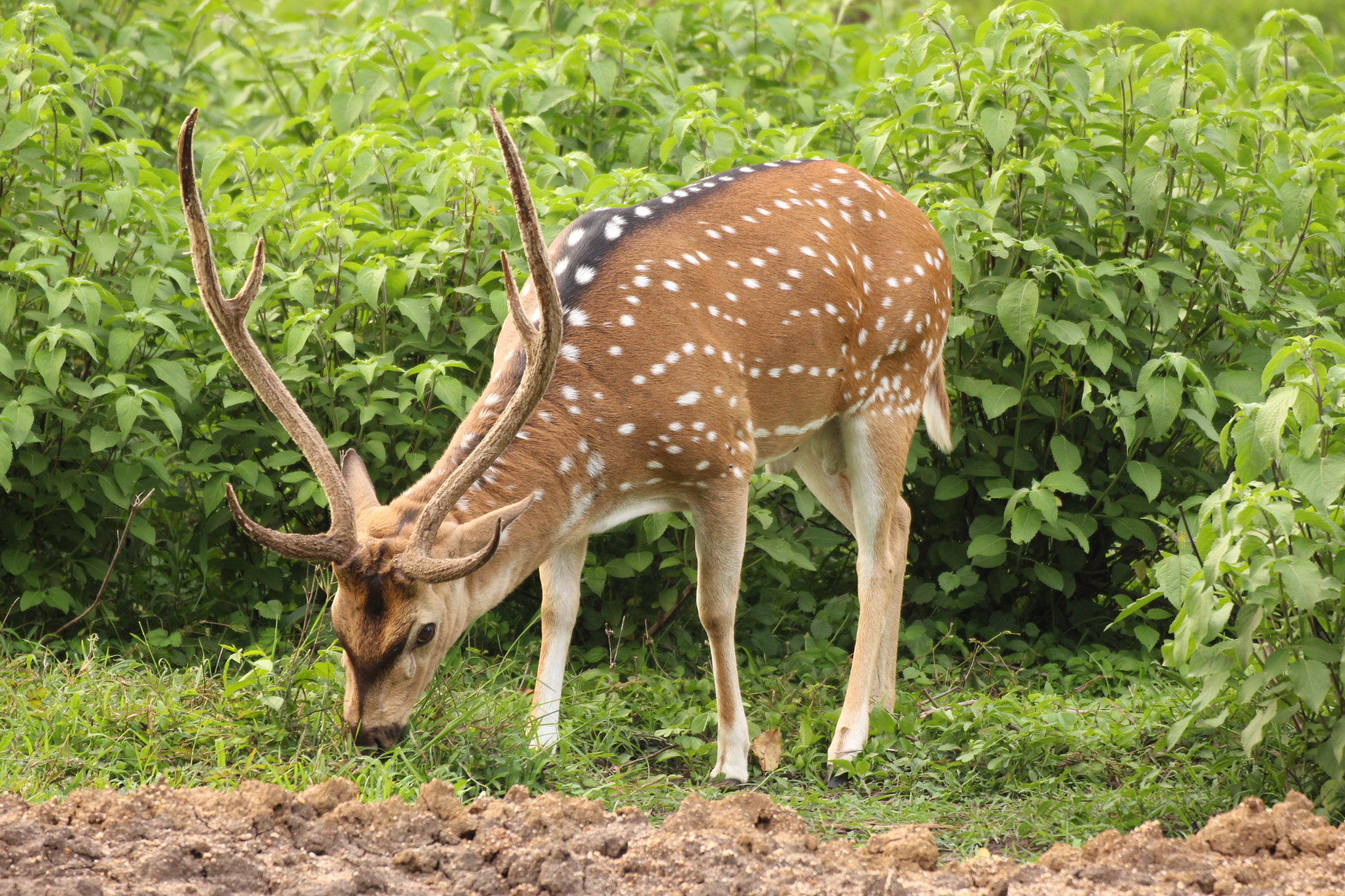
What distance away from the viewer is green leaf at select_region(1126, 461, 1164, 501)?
5.20m

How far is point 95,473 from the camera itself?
5.08m

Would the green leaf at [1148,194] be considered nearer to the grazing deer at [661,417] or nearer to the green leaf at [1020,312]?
the green leaf at [1020,312]

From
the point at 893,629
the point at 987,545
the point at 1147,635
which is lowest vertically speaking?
the point at 1147,635

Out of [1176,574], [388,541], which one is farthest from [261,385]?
[1176,574]

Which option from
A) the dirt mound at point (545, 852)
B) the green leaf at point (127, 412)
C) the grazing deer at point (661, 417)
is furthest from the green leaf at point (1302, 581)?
the green leaf at point (127, 412)

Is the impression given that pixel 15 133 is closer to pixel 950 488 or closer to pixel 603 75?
pixel 603 75

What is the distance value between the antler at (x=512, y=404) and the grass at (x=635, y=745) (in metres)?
0.61

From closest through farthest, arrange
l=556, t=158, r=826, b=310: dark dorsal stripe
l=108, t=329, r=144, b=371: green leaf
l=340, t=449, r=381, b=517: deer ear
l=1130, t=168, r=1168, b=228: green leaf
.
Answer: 1. l=340, t=449, r=381, b=517: deer ear
2. l=556, t=158, r=826, b=310: dark dorsal stripe
3. l=108, t=329, r=144, b=371: green leaf
4. l=1130, t=168, r=1168, b=228: green leaf

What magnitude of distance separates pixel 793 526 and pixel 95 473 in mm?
2897

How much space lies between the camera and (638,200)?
537 cm

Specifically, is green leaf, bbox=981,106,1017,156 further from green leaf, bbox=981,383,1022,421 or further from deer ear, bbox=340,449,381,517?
deer ear, bbox=340,449,381,517

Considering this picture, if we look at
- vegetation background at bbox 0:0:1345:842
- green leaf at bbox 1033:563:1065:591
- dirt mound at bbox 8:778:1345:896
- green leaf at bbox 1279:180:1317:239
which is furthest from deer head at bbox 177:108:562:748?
green leaf at bbox 1279:180:1317:239

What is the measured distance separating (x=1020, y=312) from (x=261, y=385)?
284 centimetres

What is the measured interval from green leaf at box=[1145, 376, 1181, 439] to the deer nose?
113 inches
